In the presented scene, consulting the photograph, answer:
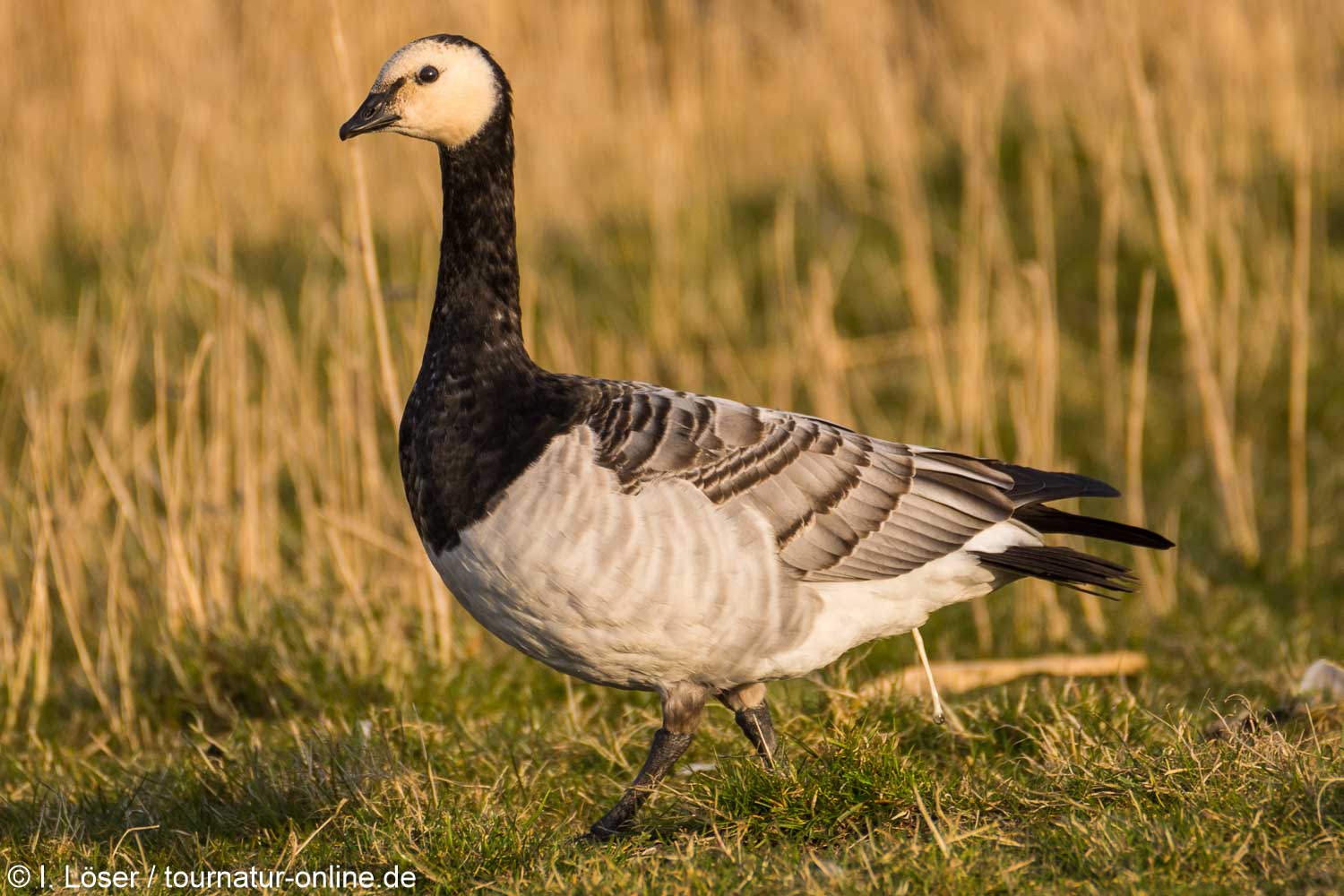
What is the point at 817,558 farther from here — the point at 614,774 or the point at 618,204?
the point at 618,204

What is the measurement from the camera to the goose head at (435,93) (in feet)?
15.6

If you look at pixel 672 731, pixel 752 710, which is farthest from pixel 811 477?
pixel 672 731

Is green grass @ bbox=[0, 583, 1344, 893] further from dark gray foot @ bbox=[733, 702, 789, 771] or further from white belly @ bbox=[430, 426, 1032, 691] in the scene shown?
white belly @ bbox=[430, 426, 1032, 691]

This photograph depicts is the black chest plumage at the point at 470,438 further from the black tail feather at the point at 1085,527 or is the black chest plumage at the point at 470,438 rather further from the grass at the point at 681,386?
the black tail feather at the point at 1085,527

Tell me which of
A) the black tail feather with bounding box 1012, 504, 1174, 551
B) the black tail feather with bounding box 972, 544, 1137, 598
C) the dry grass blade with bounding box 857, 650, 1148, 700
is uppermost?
the black tail feather with bounding box 1012, 504, 1174, 551

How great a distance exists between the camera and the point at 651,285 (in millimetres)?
10141

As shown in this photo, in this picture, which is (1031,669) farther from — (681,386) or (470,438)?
(681,386)

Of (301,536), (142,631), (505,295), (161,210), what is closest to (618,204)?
(161,210)

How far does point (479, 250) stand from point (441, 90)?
0.54 m

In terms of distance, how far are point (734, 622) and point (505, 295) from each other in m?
1.41

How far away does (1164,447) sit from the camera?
30.5 ft

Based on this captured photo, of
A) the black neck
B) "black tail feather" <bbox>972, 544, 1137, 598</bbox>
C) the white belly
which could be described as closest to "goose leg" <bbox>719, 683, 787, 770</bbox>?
the white belly

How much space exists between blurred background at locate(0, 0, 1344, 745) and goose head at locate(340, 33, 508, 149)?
1.38m

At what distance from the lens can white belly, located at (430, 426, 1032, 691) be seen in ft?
13.9
